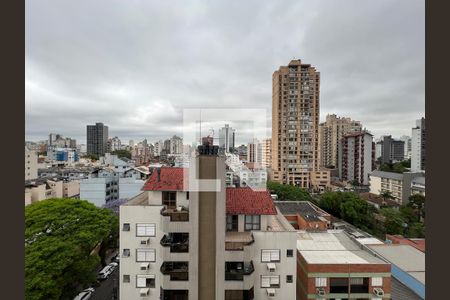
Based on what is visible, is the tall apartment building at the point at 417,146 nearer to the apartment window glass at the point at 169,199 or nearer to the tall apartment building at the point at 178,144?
the tall apartment building at the point at 178,144

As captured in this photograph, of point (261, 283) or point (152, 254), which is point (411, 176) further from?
point (152, 254)

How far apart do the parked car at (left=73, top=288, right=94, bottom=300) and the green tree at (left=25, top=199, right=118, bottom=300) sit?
→ 126cm

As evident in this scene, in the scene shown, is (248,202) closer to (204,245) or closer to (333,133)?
(204,245)

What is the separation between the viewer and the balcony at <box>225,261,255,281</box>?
30.9 feet

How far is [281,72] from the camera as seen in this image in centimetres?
4588

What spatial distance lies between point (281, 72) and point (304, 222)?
3544 centimetres

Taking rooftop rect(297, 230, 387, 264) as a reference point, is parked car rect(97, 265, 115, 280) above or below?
Answer: below

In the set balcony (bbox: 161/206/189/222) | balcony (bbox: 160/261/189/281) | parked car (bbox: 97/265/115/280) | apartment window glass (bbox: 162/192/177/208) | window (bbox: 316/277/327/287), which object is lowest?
parked car (bbox: 97/265/115/280)

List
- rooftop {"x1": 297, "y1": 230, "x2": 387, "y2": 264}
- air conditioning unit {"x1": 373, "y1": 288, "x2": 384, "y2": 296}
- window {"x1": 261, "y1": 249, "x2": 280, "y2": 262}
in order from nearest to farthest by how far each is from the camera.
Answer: window {"x1": 261, "y1": 249, "x2": 280, "y2": 262}
air conditioning unit {"x1": 373, "y1": 288, "x2": 384, "y2": 296}
rooftop {"x1": 297, "y1": 230, "x2": 387, "y2": 264}

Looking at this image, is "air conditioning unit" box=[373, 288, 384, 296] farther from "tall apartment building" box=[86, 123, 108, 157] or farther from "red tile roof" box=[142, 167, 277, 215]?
"tall apartment building" box=[86, 123, 108, 157]


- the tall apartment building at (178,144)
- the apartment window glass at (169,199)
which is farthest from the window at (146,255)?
the tall apartment building at (178,144)

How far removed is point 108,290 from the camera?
50.8ft

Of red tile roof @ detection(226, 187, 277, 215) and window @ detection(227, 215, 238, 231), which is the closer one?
red tile roof @ detection(226, 187, 277, 215)

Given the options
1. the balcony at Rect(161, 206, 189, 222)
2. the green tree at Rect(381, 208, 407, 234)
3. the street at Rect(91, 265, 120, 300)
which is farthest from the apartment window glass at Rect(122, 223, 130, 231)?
the green tree at Rect(381, 208, 407, 234)
